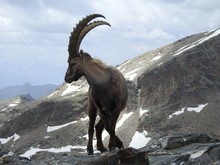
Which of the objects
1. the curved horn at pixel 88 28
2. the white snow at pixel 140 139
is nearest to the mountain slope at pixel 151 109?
the white snow at pixel 140 139

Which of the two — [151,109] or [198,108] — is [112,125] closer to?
[198,108]

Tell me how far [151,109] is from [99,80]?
106597mm

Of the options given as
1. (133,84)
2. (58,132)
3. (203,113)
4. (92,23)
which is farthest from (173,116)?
(92,23)

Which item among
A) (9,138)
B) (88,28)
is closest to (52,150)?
(9,138)

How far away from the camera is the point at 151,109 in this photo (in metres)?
122

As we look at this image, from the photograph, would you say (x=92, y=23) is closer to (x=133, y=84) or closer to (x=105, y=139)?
(x=105, y=139)

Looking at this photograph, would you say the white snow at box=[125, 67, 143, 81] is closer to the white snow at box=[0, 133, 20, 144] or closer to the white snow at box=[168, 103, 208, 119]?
the white snow at box=[168, 103, 208, 119]

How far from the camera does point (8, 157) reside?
14.5 meters

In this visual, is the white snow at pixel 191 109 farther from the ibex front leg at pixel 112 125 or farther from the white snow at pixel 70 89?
the ibex front leg at pixel 112 125

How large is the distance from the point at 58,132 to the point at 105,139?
2580 centimetres

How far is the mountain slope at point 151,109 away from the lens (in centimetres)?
10850

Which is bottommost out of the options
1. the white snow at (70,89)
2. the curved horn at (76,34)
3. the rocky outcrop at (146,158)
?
the rocky outcrop at (146,158)

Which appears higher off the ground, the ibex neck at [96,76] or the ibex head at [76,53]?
the ibex head at [76,53]

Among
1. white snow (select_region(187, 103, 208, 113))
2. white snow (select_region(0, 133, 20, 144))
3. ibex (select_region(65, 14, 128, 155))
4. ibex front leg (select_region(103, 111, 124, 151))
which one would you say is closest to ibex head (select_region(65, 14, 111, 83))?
Answer: ibex (select_region(65, 14, 128, 155))
